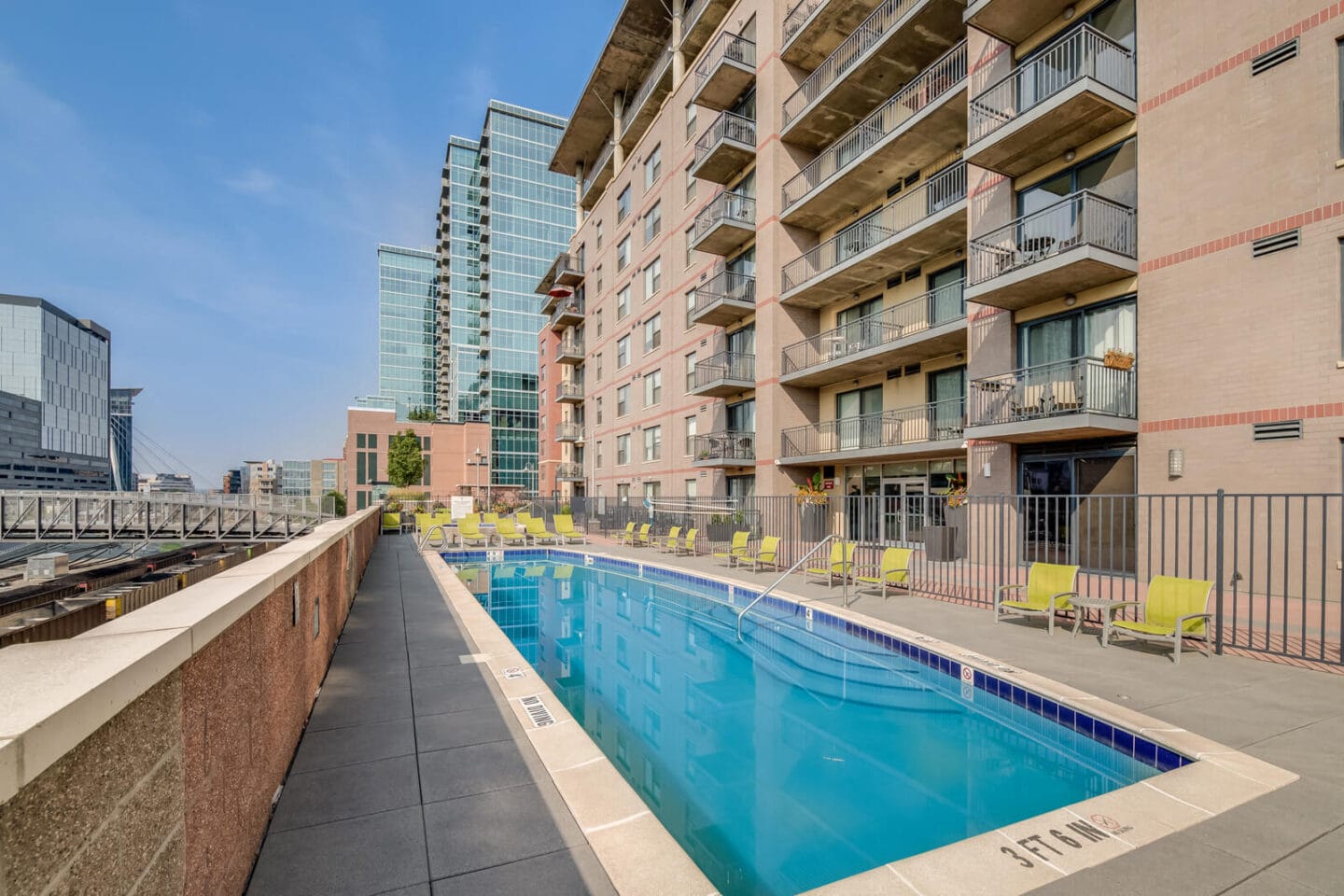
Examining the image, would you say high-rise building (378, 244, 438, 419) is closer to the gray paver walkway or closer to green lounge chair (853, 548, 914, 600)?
green lounge chair (853, 548, 914, 600)

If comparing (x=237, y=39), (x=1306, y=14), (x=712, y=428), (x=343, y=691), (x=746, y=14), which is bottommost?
(x=343, y=691)

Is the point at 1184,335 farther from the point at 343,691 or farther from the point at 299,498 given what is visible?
the point at 299,498

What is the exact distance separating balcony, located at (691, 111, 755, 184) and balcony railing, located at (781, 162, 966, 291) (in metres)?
4.91

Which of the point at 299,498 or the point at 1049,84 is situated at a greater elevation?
the point at 1049,84

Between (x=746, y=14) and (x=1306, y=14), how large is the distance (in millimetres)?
17407

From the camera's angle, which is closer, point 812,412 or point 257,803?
point 257,803

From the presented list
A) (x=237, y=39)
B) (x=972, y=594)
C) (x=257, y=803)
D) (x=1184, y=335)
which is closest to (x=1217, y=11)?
(x=1184, y=335)

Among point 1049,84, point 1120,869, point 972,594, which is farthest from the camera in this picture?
point 1049,84

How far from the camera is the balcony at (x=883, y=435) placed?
634 inches

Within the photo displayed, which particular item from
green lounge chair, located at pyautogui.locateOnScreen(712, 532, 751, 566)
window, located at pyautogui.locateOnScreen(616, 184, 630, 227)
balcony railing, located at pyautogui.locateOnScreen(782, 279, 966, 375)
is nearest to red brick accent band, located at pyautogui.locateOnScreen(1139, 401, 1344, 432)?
balcony railing, located at pyautogui.locateOnScreen(782, 279, 966, 375)

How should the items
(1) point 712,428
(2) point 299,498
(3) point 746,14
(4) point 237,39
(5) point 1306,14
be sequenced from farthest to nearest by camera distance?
(2) point 299,498 < (1) point 712,428 < (3) point 746,14 < (4) point 237,39 < (5) point 1306,14

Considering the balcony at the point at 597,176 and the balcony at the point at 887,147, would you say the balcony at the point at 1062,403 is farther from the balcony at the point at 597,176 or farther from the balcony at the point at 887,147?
the balcony at the point at 597,176

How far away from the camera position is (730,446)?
23000 mm

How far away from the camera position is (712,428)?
2480cm
